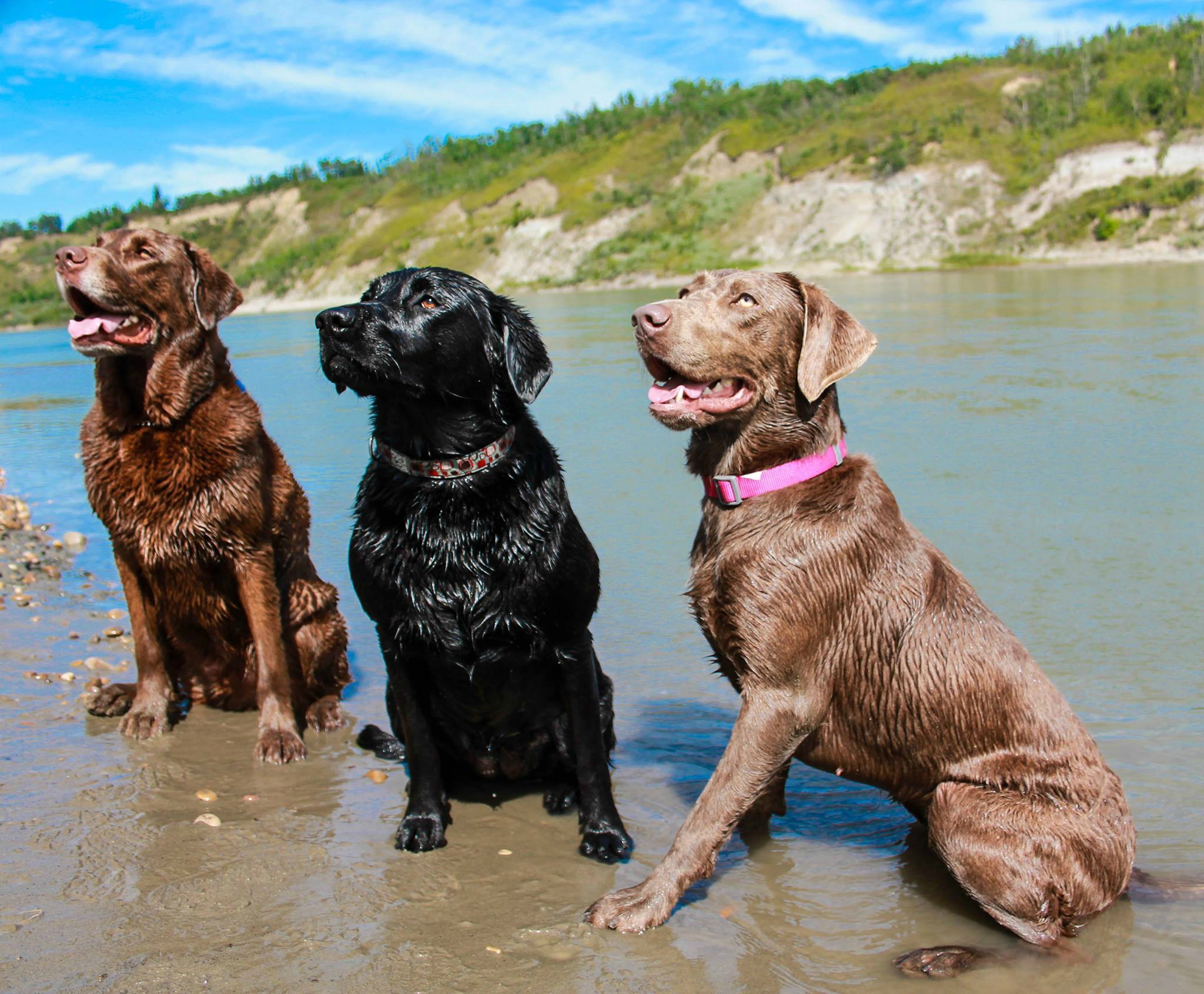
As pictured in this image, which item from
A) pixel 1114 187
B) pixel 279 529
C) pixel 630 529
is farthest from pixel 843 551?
pixel 1114 187

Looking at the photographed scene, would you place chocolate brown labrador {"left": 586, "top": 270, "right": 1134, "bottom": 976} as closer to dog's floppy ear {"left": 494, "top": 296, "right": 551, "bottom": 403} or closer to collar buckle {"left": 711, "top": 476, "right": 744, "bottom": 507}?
collar buckle {"left": 711, "top": 476, "right": 744, "bottom": 507}

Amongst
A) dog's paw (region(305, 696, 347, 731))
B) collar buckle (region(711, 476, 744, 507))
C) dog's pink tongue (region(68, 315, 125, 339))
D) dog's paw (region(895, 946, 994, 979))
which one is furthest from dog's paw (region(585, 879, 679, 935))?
dog's pink tongue (region(68, 315, 125, 339))

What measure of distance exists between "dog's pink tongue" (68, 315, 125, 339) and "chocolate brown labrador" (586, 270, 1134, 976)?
2.53 meters

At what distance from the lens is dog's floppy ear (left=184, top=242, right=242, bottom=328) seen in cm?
495

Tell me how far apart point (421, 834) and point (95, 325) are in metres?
2.70

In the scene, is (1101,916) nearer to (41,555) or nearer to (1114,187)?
(41,555)

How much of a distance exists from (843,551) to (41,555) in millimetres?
7046

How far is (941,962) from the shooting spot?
3.25 meters

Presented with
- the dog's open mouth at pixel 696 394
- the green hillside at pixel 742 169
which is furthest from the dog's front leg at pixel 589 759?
the green hillside at pixel 742 169

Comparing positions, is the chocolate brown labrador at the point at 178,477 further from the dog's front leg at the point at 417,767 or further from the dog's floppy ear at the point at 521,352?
the dog's floppy ear at the point at 521,352


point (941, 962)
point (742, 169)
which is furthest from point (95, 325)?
point (742, 169)

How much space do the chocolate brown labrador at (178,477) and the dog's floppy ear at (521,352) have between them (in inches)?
62.5

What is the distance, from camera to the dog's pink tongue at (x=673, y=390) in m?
3.77

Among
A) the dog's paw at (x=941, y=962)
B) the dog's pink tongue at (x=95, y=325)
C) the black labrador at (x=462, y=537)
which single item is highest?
the dog's pink tongue at (x=95, y=325)
